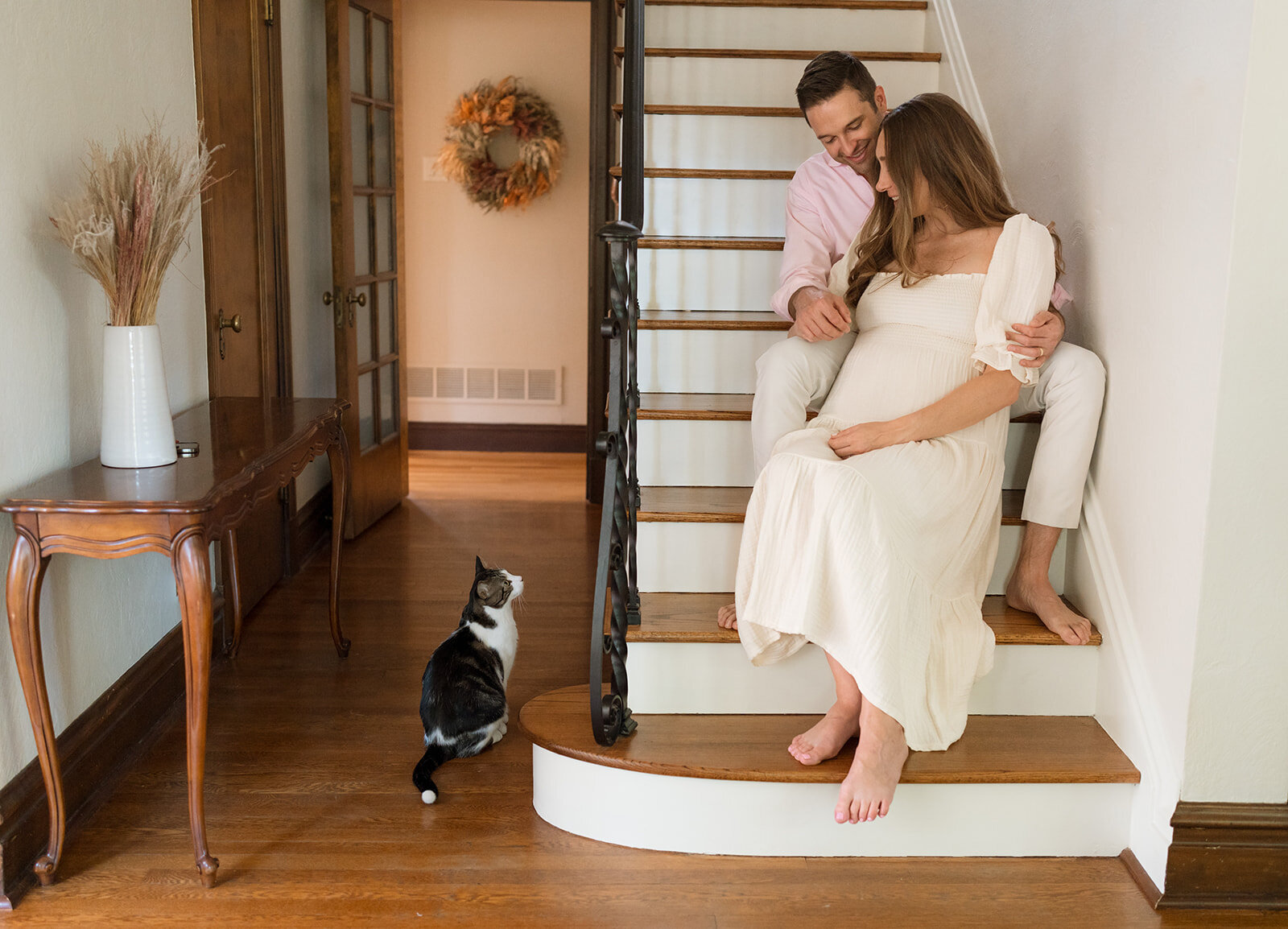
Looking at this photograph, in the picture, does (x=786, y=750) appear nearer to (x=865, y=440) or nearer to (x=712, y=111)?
(x=865, y=440)

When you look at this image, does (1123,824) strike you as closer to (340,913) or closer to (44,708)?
(340,913)

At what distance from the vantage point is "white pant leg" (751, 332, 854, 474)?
2340 millimetres

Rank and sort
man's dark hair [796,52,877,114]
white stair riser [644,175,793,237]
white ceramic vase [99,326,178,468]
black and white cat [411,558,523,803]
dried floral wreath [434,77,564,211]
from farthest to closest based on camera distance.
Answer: dried floral wreath [434,77,564,211] → white stair riser [644,175,793,237] → man's dark hair [796,52,877,114] → black and white cat [411,558,523,803] → white ceramic vase [99,326,178,468]

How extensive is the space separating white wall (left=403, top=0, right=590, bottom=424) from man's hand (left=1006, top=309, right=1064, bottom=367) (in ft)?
13.1

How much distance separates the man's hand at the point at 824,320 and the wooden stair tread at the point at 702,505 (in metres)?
0.39

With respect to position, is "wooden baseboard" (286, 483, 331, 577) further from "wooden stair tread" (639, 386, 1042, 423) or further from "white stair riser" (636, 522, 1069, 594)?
"white stair riser" (636, 522, 1069, 594)

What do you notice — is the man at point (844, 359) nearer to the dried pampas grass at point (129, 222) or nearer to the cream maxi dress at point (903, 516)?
the cream maxi dress at point (903, 516)

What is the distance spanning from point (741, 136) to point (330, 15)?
1666mm

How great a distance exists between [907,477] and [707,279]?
1.17m

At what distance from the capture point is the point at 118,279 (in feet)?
7.06

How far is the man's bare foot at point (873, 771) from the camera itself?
1977 mm

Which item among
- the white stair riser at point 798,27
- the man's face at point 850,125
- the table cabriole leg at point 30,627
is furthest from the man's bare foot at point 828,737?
the white stair riser at point 798,27

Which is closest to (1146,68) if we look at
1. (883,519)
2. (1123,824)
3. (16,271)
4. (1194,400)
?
(1194,400)

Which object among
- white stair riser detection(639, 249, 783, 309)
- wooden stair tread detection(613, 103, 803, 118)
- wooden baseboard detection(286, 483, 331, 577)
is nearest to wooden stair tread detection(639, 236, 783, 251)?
white stair riser detection(639, 249, 783, 309)
